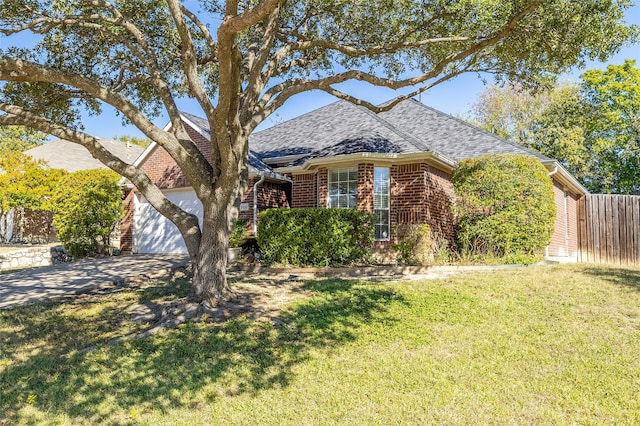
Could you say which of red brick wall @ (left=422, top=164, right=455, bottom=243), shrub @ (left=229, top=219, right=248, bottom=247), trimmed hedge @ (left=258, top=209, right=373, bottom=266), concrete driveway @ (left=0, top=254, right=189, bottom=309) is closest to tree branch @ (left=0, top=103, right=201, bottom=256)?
concrete driveway @ (left=0, top=254, right=189, bottom=309)

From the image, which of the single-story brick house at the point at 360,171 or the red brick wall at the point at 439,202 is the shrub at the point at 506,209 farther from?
Result: the single-story brick house at the point at 360,171

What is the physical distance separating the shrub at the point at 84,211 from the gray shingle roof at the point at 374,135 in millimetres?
5547

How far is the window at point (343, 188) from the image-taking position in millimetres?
12672

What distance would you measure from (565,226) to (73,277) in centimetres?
1712

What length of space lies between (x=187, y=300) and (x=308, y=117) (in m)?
12.2

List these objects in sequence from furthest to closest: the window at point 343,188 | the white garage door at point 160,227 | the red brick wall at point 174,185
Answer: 1. the white garage door at point 160,227
2. the red brick wall at point 174,185
3. the window at point 343,188

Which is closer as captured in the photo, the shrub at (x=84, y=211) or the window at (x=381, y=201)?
the window at (x=381, y=201)

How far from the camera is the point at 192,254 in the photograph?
7328mm

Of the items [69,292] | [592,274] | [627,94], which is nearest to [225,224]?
[69,292]

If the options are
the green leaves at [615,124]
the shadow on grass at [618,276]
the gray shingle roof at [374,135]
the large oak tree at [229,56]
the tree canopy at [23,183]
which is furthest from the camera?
the green leaves at [615,124]

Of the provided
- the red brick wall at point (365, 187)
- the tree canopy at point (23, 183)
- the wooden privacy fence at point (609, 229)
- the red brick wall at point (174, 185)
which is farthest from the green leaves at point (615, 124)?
the tree canopy at point (23, 183)

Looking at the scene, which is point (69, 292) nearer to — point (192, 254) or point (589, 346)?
point (192, 254)

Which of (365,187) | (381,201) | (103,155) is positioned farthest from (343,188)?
(103,155)

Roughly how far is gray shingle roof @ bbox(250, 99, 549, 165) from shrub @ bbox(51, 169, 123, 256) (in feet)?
18.2
